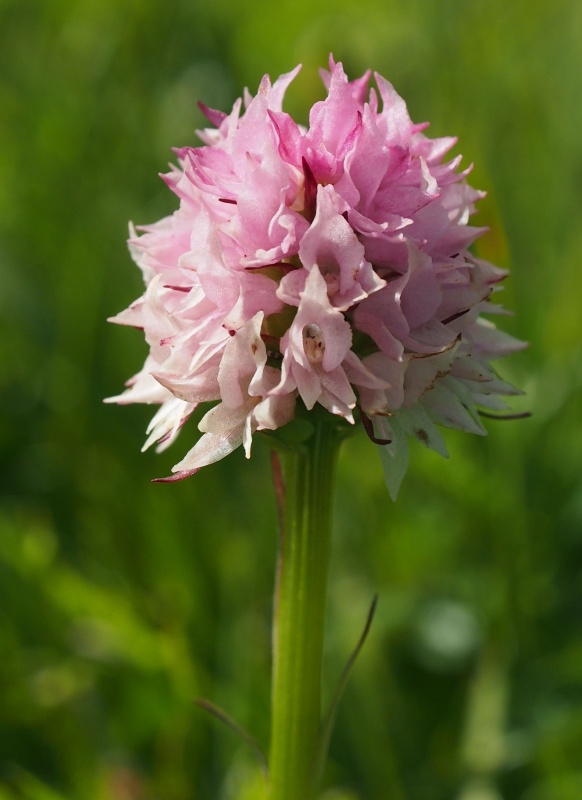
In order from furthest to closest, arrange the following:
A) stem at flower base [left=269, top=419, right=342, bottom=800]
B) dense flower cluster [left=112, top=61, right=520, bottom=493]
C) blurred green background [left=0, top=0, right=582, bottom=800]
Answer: blurred green background [left=0, top=0, right=582, bottom=800] < stem at flower base [left=269, top=419, right=342, bottom=800] < dense flower cluster [left=112, top=61, right=520, bottom=493]

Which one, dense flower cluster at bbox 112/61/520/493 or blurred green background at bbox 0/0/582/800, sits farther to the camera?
blurred green background at bbox 0/0/582/800

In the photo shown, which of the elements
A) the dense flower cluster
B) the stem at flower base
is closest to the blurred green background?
the stem at flower base

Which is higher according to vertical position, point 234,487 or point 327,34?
point 327,34

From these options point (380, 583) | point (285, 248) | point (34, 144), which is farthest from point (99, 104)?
point (285, 248)

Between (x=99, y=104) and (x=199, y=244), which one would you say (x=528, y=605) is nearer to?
(x=199, y=244)

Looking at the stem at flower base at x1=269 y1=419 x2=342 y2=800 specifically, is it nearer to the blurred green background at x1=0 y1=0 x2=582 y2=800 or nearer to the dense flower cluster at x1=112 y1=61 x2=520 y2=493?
the dense flower cluster at x1=112 y1=61 x2=520 y2=493

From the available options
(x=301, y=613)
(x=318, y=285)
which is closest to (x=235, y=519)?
(x=301, y=613)
